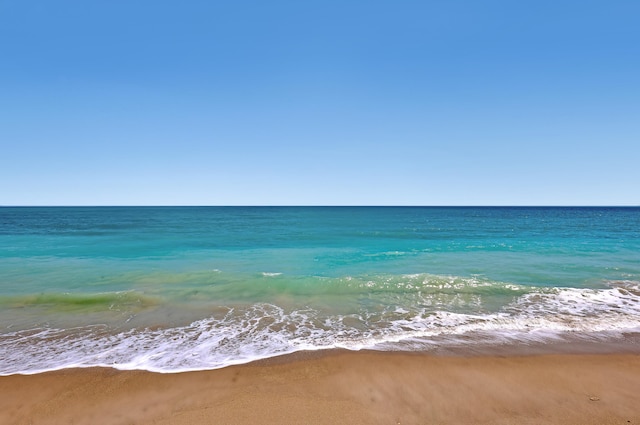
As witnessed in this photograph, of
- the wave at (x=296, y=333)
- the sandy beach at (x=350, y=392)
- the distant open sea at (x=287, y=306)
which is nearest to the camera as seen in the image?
the sandy beach at (x=350, y=392)

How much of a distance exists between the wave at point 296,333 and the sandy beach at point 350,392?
542 millimetres

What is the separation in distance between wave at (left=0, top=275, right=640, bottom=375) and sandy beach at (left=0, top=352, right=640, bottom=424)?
0.54m

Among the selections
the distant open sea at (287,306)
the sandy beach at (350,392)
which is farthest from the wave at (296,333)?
the sandy beach at (350,392)

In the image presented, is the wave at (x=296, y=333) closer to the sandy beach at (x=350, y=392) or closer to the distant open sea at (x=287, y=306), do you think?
the distant open sea at (x=287, y=306)

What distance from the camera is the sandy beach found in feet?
15.1

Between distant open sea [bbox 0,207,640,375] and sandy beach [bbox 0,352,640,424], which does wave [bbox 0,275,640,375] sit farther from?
sandy beach [bbox 0,352,640,424]

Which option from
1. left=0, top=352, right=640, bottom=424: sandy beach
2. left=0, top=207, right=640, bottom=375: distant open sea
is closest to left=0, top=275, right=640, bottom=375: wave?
left=0, top=207, right=640, bottom=375: distant open sea

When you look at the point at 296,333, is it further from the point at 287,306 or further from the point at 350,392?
the point at 350,392

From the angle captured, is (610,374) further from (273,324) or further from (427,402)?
(273,324)

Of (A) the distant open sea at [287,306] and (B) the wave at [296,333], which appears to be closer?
(B) the wave at [296,333]

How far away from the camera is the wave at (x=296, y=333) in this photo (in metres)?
6.42

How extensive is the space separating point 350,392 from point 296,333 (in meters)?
2.72

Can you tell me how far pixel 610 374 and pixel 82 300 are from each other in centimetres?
1404

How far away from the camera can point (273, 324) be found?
8.30 m
